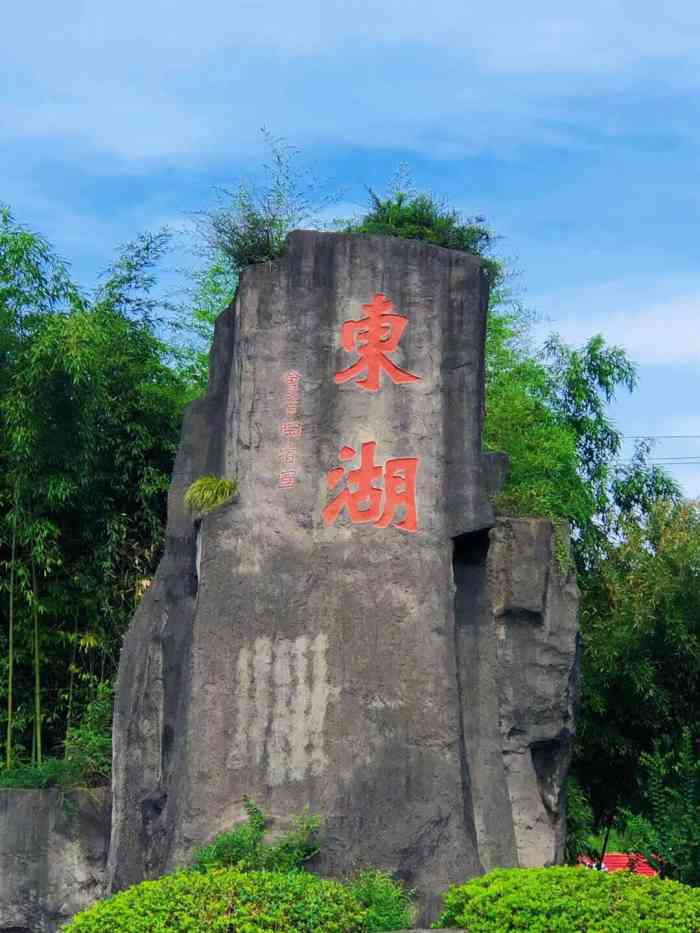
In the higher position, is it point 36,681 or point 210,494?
point 210,494

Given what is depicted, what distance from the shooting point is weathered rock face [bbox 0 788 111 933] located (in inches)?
310

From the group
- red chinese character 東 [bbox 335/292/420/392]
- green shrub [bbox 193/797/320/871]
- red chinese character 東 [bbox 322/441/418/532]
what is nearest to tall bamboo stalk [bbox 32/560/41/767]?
green shrub [bbox 193/797/320/871]

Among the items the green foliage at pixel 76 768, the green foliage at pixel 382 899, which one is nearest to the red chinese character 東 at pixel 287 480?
the green foliage at pixel 382 899

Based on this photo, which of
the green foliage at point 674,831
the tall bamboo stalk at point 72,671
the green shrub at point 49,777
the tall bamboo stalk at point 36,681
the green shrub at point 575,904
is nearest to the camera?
the green shrub at point 575,904

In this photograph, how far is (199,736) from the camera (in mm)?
6707

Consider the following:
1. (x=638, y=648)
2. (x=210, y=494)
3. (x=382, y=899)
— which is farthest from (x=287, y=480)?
(x=638, y=648)

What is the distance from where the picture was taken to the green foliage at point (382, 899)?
235 inches

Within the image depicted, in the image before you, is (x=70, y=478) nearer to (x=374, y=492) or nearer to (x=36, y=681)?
(x=36, y=681)

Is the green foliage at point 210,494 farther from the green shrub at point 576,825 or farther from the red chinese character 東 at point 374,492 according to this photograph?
the green shrub at point 576,825

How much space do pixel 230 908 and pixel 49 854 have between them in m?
2.65

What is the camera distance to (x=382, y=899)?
609 cm

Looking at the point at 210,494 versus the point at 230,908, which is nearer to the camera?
the point at 230,908

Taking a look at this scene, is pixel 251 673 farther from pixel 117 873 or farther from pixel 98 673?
pixel 98 673

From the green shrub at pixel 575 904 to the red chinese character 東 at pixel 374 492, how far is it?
1863 mm
